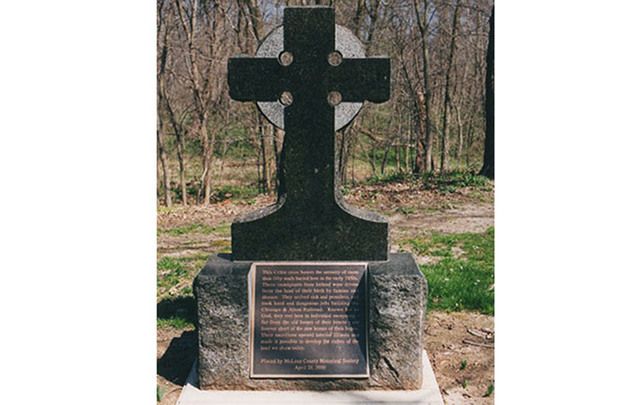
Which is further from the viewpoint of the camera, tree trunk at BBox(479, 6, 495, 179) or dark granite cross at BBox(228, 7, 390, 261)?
tree trunk at BBox(479, 6, 495, 179)

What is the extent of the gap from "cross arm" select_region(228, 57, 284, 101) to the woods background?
6970mm

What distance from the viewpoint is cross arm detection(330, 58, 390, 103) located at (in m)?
4.57

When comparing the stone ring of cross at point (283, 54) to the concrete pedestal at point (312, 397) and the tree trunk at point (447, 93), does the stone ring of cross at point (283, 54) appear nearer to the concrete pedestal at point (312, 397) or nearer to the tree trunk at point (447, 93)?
the concrete pedestal at point (312, 397)

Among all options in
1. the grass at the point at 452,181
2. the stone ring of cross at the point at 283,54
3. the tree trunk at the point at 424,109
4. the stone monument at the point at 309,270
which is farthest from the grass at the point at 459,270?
the tree trunk at the point at 424,109

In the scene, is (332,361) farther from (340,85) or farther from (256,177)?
(256,177)

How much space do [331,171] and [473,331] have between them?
87.6 inches

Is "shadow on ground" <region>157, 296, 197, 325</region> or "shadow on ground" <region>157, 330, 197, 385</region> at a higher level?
"shadow on ground" <region>157, 296, 197, 325</region>

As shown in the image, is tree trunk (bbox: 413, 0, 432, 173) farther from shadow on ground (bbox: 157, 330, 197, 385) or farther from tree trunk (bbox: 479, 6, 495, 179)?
shadow on ground (bbox: 157, 330, 197, 385)

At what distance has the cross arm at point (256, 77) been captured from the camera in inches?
179

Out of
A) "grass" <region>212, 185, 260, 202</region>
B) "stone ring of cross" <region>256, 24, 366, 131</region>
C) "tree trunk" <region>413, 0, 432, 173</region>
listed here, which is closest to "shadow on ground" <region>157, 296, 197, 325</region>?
"stone ring of cross" <region>256, 24, 366, 131</region>

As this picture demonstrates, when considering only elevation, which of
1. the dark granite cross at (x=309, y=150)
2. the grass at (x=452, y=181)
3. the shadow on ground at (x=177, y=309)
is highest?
the dark granite cross at (x=309, y=150)

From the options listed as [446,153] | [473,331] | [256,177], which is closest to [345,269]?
[473,331]

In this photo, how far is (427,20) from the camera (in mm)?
15852

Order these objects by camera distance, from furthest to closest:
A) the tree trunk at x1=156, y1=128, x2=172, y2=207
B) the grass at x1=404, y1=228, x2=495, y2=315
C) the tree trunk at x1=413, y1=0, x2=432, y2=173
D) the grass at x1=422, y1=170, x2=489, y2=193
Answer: the tree trunk at x1=413, y1=0, x2=432, y2=173 → the tree trunk at x1=156, y1=128, x2=172, y2=207 → the grass at x1=422, y1=170, x2=489, y2=193 → the grass at x1=404, y1=228, x2=495, y2=315
